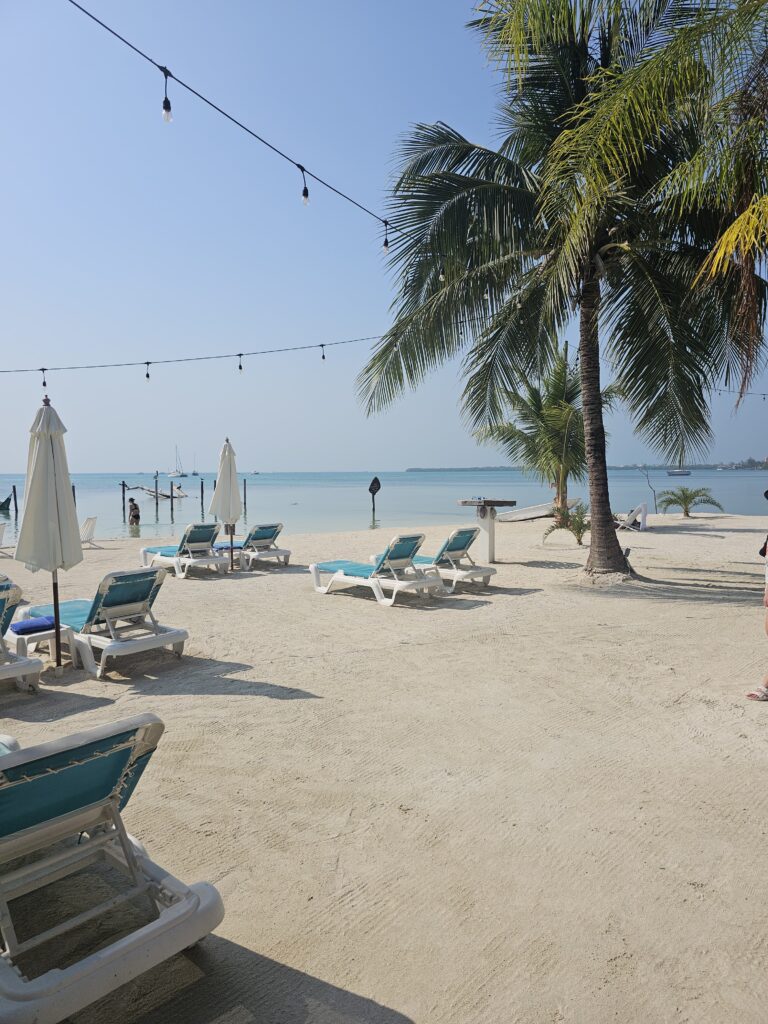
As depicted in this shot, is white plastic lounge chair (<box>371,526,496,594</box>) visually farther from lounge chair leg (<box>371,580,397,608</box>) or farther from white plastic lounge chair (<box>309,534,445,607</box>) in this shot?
lounge chair leg (<box>371,580,397,608</box>)

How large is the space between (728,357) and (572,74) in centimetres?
A: 403

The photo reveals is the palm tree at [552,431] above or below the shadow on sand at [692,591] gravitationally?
above

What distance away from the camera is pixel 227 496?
1112cm

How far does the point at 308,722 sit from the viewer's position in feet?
14.0

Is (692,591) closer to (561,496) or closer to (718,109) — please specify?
(718,109)

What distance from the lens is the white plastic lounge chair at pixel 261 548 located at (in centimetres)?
1140

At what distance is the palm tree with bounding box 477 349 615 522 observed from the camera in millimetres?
15758

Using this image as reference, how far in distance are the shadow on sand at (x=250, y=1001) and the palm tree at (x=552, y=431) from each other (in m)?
14.0

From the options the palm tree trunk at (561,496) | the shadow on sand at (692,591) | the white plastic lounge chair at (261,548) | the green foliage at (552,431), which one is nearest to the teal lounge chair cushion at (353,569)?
the white plastic lounge chair at (261,548)

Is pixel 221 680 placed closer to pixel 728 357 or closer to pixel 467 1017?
pixel 467 1017

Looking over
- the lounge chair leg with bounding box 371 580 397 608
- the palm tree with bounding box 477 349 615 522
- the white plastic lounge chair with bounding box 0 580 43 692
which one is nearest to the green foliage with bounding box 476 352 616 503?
the palm tree with bounding box 477 349 615 522

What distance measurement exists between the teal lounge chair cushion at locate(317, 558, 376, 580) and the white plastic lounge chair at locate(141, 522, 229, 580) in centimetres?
229

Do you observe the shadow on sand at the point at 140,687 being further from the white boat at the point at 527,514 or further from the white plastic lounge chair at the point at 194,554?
the white boat at the point at 527,514

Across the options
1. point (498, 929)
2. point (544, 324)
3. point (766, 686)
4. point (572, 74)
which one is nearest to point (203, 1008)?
point (498, 929)
